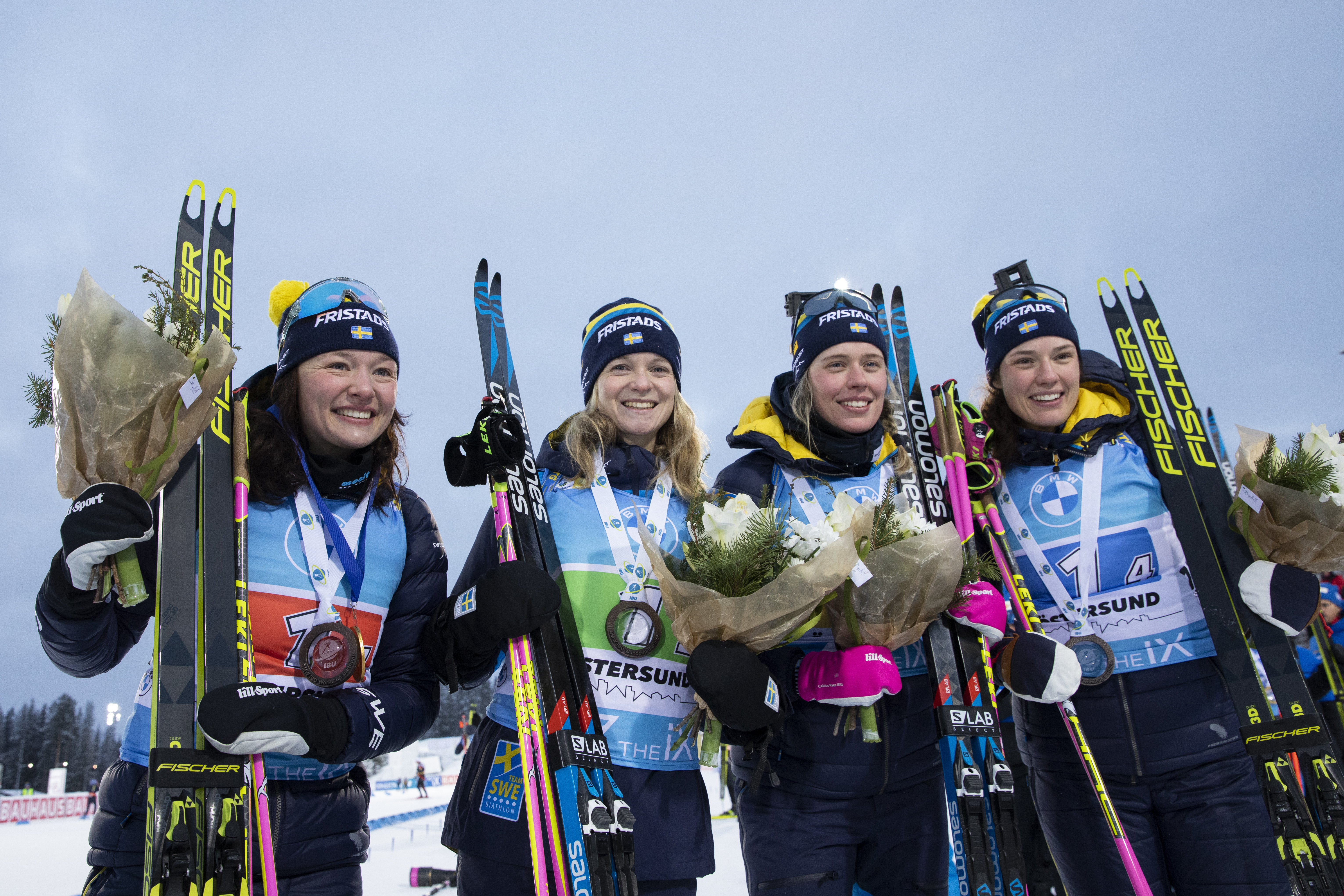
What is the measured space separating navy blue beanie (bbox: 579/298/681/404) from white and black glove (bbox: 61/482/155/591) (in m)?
1.52

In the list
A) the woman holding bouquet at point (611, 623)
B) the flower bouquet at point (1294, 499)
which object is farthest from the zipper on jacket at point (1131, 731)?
the woman holding bouquet at point (611, 623)

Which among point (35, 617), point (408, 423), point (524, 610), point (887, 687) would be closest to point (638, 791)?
point (524, 610)

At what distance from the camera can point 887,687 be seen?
2199mm

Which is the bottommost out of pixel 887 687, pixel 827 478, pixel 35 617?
pixel 887 687

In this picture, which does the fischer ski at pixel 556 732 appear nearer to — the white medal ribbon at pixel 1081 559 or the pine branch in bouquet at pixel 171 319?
the pine branch in bouquet at pixel 171 319

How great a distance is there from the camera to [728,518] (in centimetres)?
223

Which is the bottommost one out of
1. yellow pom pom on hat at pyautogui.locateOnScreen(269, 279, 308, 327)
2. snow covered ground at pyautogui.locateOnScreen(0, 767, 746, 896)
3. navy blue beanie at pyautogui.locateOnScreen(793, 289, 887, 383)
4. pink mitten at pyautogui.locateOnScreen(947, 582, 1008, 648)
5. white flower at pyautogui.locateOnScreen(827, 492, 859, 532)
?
snow covered ground at pyautogui.locateOnScreen(0, 767, 746, 896)

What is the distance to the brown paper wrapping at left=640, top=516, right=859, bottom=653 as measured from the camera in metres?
2.14

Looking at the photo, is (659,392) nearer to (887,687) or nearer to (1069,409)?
(887,687)

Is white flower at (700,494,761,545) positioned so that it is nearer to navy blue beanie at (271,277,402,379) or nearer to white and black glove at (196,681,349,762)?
white and black glove at (196,681,349,762)

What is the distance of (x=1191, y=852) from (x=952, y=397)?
1.76 metres

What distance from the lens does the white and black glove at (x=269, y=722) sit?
183 cm

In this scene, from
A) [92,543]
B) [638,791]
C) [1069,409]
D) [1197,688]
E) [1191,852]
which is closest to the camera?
[92,543]

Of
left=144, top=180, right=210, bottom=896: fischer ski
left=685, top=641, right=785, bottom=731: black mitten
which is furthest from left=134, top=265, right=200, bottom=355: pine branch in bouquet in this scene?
left=685, top=641, right=785, bottom=731: black mitten
